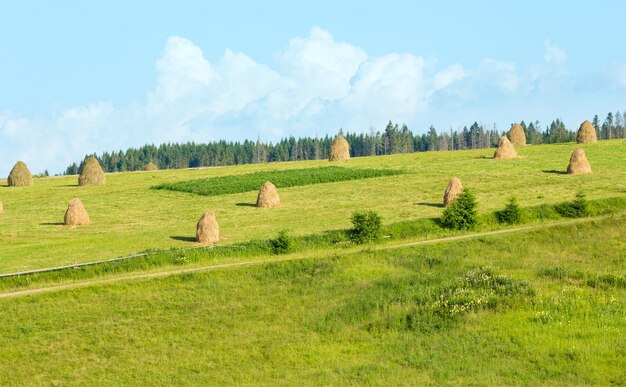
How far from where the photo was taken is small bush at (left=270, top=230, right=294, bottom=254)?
4697 centimetres

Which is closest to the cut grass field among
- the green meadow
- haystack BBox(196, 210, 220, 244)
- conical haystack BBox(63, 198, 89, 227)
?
the green meadow

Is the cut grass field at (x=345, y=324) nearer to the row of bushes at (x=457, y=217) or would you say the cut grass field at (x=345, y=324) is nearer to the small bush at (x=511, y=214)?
the row of bushes at (x=457, y=217)

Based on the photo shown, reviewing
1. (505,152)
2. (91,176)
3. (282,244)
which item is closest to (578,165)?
(505,152)

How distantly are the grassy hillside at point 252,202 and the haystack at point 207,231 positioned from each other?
0.95 metres

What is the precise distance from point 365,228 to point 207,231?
9921mm

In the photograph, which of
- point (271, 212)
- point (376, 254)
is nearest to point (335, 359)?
point (376, 254)

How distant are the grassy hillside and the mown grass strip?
1.92 m

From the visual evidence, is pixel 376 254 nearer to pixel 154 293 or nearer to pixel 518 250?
pixel 518 250

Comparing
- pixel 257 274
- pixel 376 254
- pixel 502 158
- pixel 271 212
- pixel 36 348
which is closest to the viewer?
pixel 36 348

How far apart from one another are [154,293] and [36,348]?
723 centimetres

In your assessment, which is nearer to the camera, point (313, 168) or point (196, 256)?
point (196, 256)

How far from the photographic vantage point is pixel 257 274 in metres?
41.6

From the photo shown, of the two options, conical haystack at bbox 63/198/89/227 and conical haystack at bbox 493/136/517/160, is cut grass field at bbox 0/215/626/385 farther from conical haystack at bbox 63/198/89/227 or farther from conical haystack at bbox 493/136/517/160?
conical haystack at bbox 493/136/517/160

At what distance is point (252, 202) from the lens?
220ft
